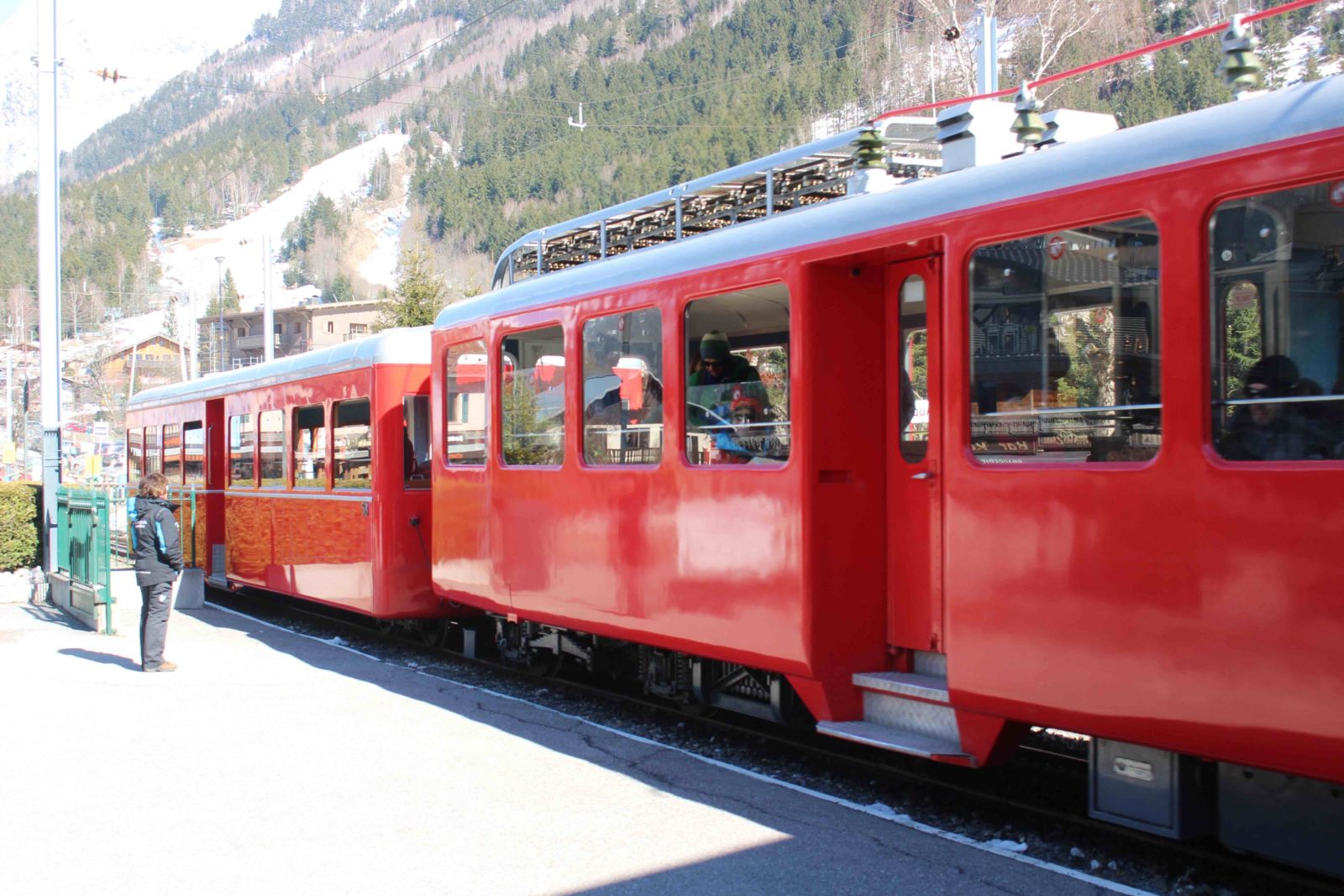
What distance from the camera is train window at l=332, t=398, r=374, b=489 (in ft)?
35.9

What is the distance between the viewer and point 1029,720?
5.10 meters

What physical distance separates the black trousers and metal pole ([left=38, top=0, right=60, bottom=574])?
571 cm

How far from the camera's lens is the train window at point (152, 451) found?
1738 centimetres

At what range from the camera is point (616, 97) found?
103750 millimetres

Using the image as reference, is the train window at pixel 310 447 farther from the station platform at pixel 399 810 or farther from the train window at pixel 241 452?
the station platform at pixel 399 810

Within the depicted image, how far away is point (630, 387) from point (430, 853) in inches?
113

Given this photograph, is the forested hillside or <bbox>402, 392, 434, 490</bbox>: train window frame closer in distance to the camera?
<bbox>402, 392, 434, 490</bbox>: train window frame

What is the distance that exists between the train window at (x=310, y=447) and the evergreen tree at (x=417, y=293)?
67.4 ft

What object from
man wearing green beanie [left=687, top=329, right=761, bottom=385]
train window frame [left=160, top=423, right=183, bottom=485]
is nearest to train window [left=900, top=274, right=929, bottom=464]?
man wearing green beanie [left=687, top=329, right=761, bottom=385]

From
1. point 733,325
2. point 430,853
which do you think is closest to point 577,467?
point 733,325

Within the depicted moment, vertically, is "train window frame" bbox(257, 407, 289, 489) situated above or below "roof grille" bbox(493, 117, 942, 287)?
below

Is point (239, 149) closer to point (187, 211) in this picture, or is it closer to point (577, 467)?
point (187, 211)

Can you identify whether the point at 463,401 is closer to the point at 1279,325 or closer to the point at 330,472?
→ the point at 330,472

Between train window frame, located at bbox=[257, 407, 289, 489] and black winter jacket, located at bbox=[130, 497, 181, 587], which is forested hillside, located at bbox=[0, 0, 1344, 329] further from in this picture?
black winter jacket, located at bbox=[130, 497, 181, 587]
